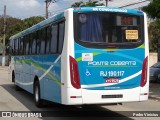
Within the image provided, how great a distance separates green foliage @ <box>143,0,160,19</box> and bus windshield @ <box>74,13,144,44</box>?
10.5 m

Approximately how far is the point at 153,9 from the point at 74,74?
12467mm

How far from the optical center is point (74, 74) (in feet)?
31.6

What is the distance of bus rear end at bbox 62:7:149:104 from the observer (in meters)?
9.67

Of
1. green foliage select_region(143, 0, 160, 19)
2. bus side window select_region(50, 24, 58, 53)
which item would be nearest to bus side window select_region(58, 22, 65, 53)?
bus side window select_region(50, 24, 58, 53)

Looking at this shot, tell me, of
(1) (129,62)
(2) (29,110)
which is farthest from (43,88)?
(1) (129,62)

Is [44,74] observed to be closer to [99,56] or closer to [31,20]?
[99,56]

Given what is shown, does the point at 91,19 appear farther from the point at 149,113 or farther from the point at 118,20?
the point at 149,113

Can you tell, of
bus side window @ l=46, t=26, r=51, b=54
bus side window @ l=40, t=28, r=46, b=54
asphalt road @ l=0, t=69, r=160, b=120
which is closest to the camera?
asphalt road @ l=0, t=69, r=160, b=120

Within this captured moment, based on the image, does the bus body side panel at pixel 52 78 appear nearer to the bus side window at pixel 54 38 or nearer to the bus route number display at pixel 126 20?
the bus side window at pixel 54 38

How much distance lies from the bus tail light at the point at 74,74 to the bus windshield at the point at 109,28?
0.63 meters

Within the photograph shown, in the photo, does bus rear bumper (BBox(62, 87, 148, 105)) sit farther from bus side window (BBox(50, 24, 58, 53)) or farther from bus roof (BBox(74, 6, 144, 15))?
bus roof (BBox(74, 6, 144, 15))

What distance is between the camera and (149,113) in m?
12.0

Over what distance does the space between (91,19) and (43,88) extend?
10.9ft

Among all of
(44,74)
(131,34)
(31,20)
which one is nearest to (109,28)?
(131,34)
